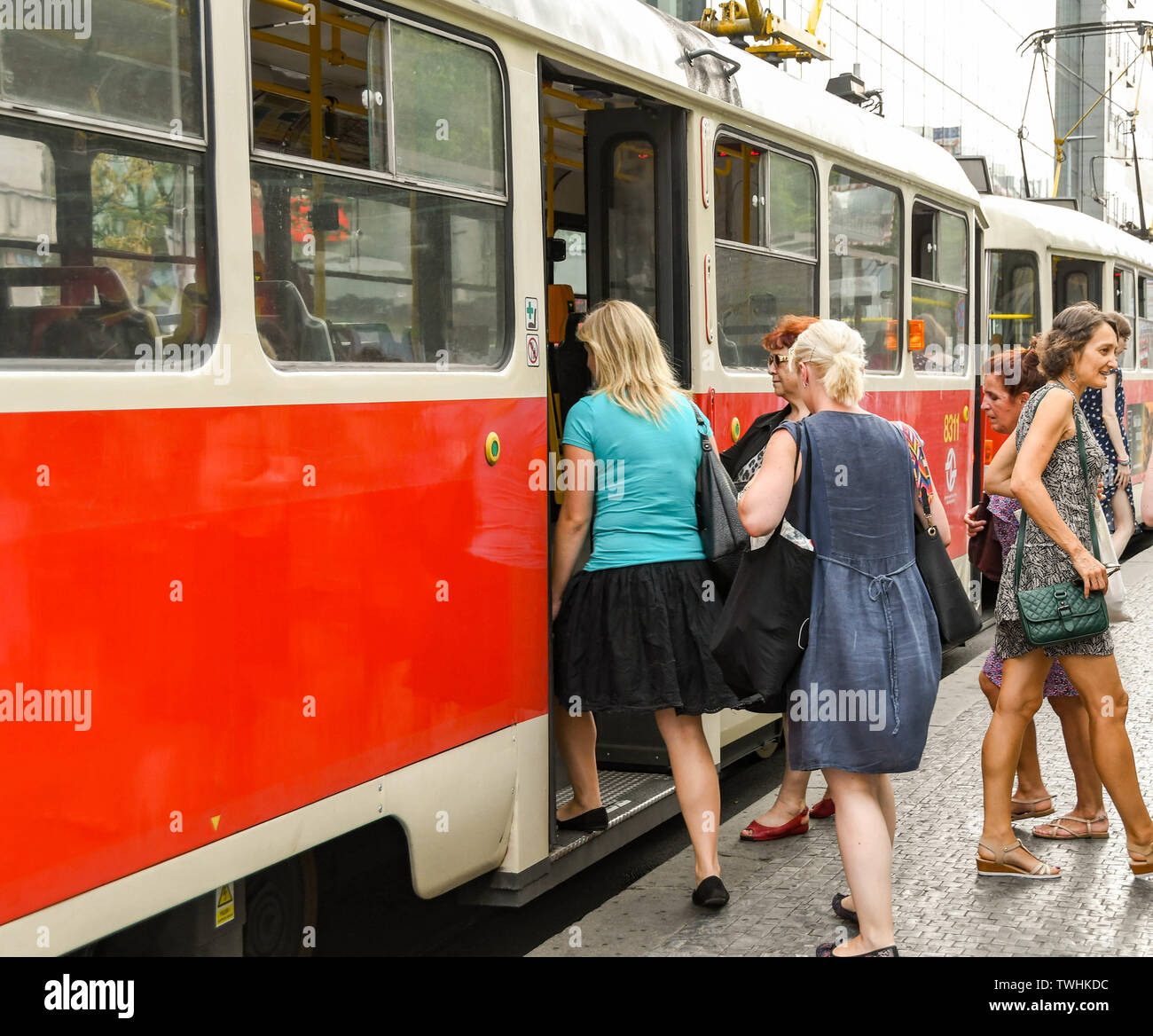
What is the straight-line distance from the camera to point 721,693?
461 centimetres

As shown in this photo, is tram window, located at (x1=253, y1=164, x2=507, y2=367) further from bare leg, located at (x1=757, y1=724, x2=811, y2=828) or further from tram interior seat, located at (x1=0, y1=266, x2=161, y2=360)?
bare leg, located at (x1=757, y1=724, x2=811, y2=828)

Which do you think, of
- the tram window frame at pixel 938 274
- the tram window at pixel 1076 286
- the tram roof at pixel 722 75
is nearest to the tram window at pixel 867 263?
the tram roof at pixel 722 75

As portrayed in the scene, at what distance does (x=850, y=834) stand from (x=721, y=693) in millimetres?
766

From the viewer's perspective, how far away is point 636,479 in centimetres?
458

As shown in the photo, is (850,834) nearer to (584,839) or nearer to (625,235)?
(584,839)

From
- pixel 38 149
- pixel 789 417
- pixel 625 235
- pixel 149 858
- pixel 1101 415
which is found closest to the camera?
pixel 38 149

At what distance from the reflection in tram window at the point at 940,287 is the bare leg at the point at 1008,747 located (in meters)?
3.29

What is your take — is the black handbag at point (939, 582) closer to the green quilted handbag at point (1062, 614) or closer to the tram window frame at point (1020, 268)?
the green quilted handbag at point (1062, 614)

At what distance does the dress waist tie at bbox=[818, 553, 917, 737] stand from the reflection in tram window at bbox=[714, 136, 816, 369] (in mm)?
1828

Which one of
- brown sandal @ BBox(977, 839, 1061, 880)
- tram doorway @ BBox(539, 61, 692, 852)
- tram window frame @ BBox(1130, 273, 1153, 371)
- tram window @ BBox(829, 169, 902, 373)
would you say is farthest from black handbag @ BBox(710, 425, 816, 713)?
tram window frame @ BBox(1130, 273, 1153, 371)

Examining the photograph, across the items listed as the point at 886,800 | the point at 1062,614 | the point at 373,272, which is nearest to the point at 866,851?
the point at 886,800

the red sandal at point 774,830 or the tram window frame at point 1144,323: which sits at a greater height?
the tram window frame at point 1144,323

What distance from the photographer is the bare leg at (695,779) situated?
185 inches
